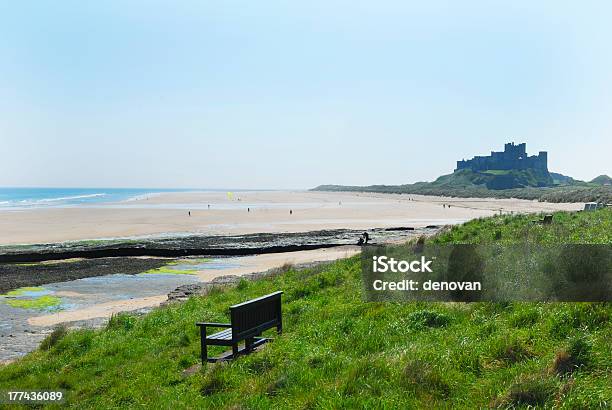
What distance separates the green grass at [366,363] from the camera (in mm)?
5645

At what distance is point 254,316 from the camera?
9.19 meters

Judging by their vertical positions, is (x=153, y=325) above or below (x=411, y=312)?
below

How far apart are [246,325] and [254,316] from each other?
339mm

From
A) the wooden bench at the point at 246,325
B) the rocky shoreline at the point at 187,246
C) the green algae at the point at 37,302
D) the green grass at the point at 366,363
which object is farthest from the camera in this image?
the rocky shoreline at the point at 187,246

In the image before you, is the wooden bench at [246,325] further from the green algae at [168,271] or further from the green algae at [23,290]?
the green algae at [168,271]

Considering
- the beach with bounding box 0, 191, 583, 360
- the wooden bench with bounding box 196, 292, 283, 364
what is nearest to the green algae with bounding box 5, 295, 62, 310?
the beach with bounding box 0, 191, 583, 360

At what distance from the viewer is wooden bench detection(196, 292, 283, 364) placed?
27.9ft

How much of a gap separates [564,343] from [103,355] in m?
8.78

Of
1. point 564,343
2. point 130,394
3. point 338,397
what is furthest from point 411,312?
point 130,394

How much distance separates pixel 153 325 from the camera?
12.5 meters

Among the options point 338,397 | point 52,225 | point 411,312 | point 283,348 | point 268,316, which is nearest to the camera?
point 338,397

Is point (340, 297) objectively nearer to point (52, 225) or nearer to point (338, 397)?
point (338, 397)

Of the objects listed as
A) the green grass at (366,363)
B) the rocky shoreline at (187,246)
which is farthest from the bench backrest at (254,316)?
the rocky shoreline at (187,246)

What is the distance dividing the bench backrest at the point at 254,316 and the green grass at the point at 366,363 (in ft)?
1.49
